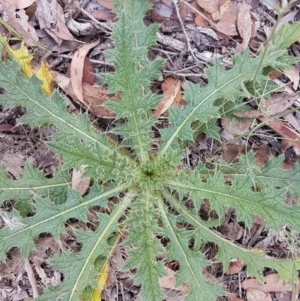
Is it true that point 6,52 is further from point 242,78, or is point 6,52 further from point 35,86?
point 242,78

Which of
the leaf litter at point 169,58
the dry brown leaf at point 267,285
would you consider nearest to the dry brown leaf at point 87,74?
the leaf litter at point 169,58

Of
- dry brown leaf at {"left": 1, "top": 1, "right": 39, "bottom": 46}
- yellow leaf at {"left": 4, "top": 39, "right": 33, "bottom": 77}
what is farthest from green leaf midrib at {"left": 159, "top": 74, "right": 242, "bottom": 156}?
dry brown leaf at {"left": 1, "top": 1, "right": 39, "bottom": 46}

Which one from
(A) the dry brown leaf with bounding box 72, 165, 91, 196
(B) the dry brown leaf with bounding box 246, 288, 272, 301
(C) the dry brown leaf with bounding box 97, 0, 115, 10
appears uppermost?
(C) the dry brown leaf with bounding box 97, 0, 115, 10

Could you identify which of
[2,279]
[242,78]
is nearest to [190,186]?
[242,78]

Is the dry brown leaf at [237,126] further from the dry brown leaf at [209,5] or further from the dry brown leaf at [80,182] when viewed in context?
the dry brown leaf at [80,182]

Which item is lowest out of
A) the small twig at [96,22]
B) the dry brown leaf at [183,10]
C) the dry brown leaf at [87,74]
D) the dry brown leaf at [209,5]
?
the dry brown leaf at [87,74]

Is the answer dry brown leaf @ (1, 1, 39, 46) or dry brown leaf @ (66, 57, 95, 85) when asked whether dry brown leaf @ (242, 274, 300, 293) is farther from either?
dry brown leaf @ (1, 1, 39, 46)
